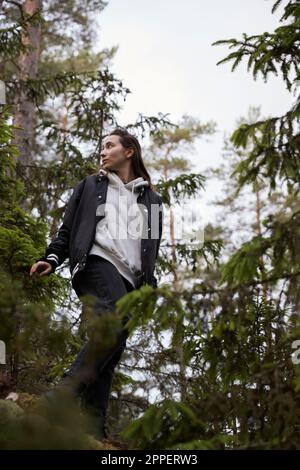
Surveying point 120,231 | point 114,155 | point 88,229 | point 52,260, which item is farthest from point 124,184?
point 52,260

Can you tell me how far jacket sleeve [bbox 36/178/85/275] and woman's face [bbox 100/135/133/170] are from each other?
1.14ft

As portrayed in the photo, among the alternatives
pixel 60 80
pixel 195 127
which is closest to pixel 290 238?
pixel 60 80

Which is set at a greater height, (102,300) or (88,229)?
(88,229)

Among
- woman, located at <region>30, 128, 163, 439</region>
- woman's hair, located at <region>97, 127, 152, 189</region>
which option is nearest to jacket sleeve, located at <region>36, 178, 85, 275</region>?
woman, located at <region>30, 128, 163, 439</region>

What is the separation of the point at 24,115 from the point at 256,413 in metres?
9.39

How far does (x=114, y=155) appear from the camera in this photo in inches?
226

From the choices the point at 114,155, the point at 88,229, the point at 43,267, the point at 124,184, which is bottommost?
the point at 43,267

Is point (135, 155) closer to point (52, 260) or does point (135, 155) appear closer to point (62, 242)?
point (62, 242)

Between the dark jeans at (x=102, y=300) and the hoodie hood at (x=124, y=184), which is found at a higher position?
the hoodie hood at (x=124, y=184)

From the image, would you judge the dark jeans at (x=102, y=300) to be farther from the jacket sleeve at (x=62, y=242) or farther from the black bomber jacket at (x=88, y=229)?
the jacket sleeve at (x=62, y=242)

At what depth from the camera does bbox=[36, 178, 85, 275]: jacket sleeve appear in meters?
4.98

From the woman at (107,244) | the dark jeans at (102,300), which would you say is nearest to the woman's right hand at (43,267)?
the woman at (107,244)

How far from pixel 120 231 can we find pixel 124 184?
0.62 meters

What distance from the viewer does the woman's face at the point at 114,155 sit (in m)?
5.70
